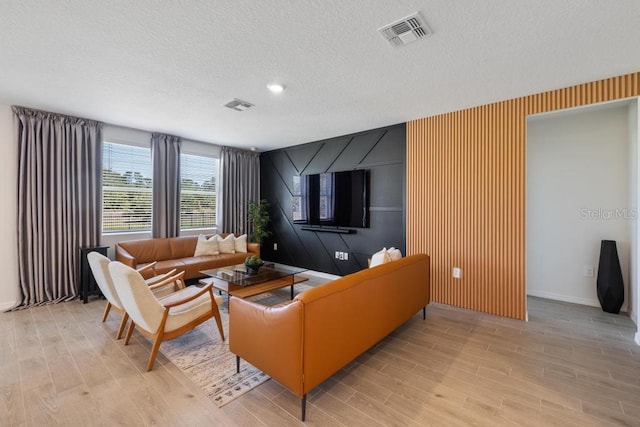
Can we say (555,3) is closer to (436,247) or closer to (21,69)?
(436,247)

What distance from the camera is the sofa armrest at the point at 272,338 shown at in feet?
5.71

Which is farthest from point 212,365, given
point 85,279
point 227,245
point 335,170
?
point 335,170

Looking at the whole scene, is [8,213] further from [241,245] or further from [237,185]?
[237,185]

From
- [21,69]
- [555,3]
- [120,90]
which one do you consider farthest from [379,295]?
[21,69]

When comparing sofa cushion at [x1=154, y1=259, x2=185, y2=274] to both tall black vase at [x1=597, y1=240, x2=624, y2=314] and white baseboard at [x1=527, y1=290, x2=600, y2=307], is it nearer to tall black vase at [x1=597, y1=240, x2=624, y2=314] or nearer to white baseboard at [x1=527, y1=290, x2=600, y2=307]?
white baseboard at [x1=527, y1=290, x2=600, y2=307]

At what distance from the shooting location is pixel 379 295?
2.39 metres

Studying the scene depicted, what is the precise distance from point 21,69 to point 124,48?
1254 mm

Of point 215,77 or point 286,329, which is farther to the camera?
point 215,77

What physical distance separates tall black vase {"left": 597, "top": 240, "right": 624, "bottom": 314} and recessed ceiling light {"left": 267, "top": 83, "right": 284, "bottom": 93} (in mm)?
4362

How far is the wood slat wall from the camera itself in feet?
10.8

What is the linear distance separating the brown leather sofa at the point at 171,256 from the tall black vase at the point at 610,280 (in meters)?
5.21

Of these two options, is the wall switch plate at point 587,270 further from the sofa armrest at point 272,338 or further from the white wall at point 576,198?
the sofa armrest at point 272,338

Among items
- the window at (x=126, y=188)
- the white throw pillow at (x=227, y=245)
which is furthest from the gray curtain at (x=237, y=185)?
the window at (x=126, y=188)

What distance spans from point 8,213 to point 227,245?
9.59 feet
